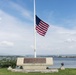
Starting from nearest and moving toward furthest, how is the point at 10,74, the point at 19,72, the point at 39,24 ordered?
the point at 10,74, the point at 19,72, the point at 39,24

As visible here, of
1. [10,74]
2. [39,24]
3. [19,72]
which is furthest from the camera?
[39,24]

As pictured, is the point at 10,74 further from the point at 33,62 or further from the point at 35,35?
the point at 35,35

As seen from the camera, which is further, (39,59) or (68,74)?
(39,59)

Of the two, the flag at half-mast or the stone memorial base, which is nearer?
the stone memorial base

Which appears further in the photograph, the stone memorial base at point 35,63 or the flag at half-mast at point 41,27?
the flag at half-mast at point 41,27

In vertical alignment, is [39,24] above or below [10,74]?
above

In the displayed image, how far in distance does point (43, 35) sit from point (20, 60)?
3.91m

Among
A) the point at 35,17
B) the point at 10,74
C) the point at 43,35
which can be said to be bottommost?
the point at 10,74

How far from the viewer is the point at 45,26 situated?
31.1 meters

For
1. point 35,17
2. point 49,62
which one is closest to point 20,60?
point 49,62

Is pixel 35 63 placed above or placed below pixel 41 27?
below

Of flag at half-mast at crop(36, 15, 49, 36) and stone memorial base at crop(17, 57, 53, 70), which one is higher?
flag at half-mast at crop(36, 15, 49, 36)

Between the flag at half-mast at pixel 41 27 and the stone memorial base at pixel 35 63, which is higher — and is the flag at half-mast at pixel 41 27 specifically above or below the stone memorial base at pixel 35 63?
above

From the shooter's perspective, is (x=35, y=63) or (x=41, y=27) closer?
(x=35, y=63)
